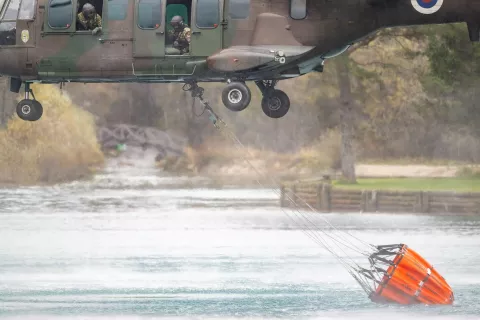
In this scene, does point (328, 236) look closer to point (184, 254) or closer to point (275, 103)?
point (184, 254)

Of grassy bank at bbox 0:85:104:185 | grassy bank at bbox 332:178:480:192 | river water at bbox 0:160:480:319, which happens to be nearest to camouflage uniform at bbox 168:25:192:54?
river water at bbox 0:160:480:319

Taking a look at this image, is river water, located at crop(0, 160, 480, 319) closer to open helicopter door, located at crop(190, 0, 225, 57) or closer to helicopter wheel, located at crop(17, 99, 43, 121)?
helicopter wheel, located at crop(17, 99, 43, 121)

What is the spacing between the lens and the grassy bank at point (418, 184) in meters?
88.2

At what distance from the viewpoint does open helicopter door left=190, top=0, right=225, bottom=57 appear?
140 ft

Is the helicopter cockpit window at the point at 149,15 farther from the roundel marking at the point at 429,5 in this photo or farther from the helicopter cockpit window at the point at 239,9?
the roundel marking at the point at 429,5

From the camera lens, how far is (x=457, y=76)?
80.1 m

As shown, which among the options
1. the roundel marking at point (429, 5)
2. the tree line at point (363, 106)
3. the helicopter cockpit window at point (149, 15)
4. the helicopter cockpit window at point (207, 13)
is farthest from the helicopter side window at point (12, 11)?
the tree line at point (363, 106)

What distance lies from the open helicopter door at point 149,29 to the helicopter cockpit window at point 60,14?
1.92 meters

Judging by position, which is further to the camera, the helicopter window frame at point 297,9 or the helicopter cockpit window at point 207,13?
the helicopter window frame at point 297,9

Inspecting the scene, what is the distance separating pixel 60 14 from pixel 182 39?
3475mm

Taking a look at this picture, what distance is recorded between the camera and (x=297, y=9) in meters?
42.8

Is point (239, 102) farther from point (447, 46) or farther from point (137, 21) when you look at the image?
point (447, 46)

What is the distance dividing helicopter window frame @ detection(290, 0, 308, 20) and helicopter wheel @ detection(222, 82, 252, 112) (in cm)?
244

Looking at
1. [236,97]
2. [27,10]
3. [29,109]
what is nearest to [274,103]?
[236,97]
